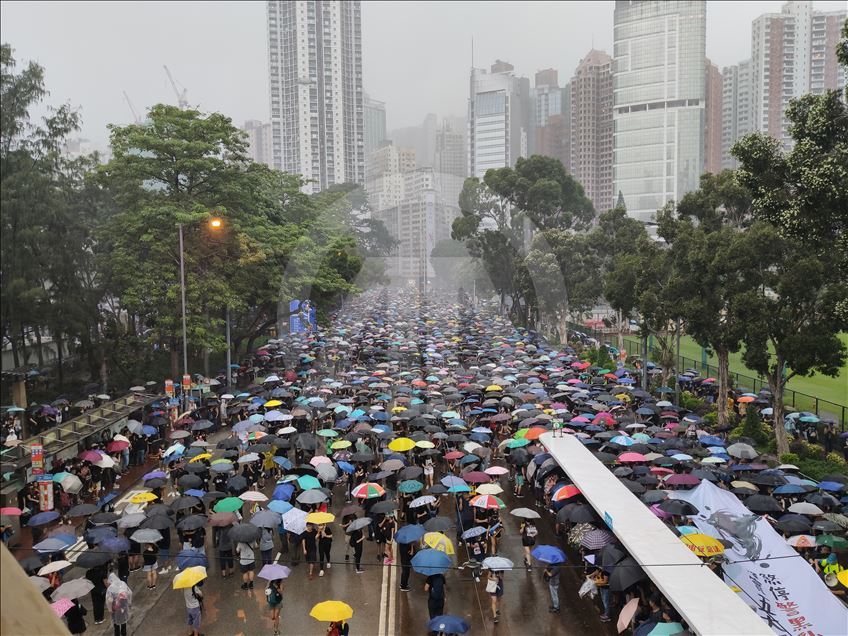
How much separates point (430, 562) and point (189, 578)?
338 cm

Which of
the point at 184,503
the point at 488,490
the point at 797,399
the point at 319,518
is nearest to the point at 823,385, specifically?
the point at 797,399

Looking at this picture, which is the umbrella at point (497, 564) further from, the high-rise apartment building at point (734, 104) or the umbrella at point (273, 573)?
the high-rise apartment building at point (734, 104)

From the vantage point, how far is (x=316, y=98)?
4641 inches

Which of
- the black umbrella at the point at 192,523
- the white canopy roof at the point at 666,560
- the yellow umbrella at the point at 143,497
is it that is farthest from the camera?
the yellow umbrella at the point at 143,497

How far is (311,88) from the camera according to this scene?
11706 centimetres

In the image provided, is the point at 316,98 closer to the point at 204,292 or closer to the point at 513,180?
the point at 513,180

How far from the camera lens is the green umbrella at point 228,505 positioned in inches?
492

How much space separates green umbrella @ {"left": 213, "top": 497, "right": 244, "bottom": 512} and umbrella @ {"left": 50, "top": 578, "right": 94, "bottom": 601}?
3.07 m

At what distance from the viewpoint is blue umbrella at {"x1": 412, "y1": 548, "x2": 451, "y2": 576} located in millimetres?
9914

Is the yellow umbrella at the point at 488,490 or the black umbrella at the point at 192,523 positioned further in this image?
the yellow umbrella at the point at 488,490

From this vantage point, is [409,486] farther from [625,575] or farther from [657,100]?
[657,100]

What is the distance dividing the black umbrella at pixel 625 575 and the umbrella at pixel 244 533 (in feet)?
18.3

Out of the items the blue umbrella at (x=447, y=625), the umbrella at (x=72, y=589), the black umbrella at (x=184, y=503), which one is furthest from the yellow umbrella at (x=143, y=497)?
the blue umbrella at (x=447, y=625)

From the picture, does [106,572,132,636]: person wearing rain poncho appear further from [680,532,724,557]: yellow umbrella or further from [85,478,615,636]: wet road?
[680,532,724,557]: yellow umbrella
